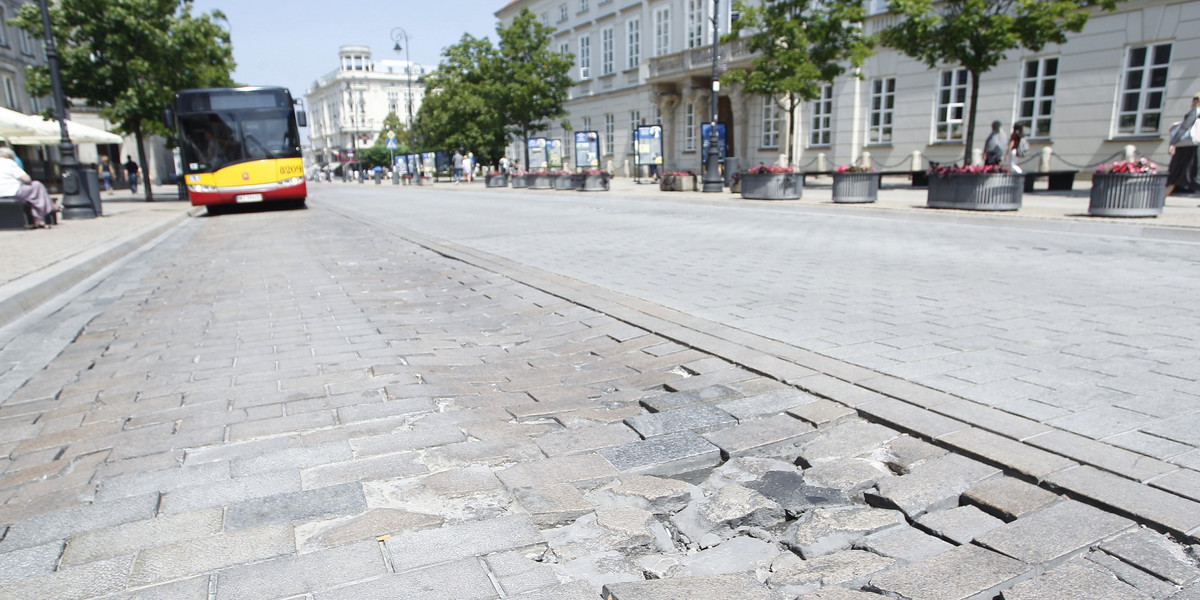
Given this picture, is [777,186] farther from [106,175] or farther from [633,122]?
[106,175]

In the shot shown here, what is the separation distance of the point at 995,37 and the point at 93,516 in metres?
18.7

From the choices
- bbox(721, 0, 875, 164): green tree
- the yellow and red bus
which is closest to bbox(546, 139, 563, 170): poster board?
bbox(721, 0, 875, 164): green tree

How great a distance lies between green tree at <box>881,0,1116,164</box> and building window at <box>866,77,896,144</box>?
9177 millimetres

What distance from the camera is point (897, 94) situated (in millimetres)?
26750

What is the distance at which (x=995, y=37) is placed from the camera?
16.6m

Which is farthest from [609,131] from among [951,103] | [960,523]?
[960,523]

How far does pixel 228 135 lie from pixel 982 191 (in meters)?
16.5

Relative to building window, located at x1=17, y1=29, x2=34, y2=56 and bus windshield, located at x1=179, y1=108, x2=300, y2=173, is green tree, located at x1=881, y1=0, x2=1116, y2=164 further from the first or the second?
building window, located at x1=17, y1=29, x2=34, y2=56


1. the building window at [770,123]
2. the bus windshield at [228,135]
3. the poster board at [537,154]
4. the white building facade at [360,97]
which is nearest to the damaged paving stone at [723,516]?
the bus windshield at [228,135]

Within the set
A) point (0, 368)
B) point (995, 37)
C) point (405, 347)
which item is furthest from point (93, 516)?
point (995, 37)

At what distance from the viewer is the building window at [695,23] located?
37.1 metres

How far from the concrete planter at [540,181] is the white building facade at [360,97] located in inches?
3327

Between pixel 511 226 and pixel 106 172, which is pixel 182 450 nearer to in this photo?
pixel 511 226

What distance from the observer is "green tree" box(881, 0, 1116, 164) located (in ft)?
53.6
